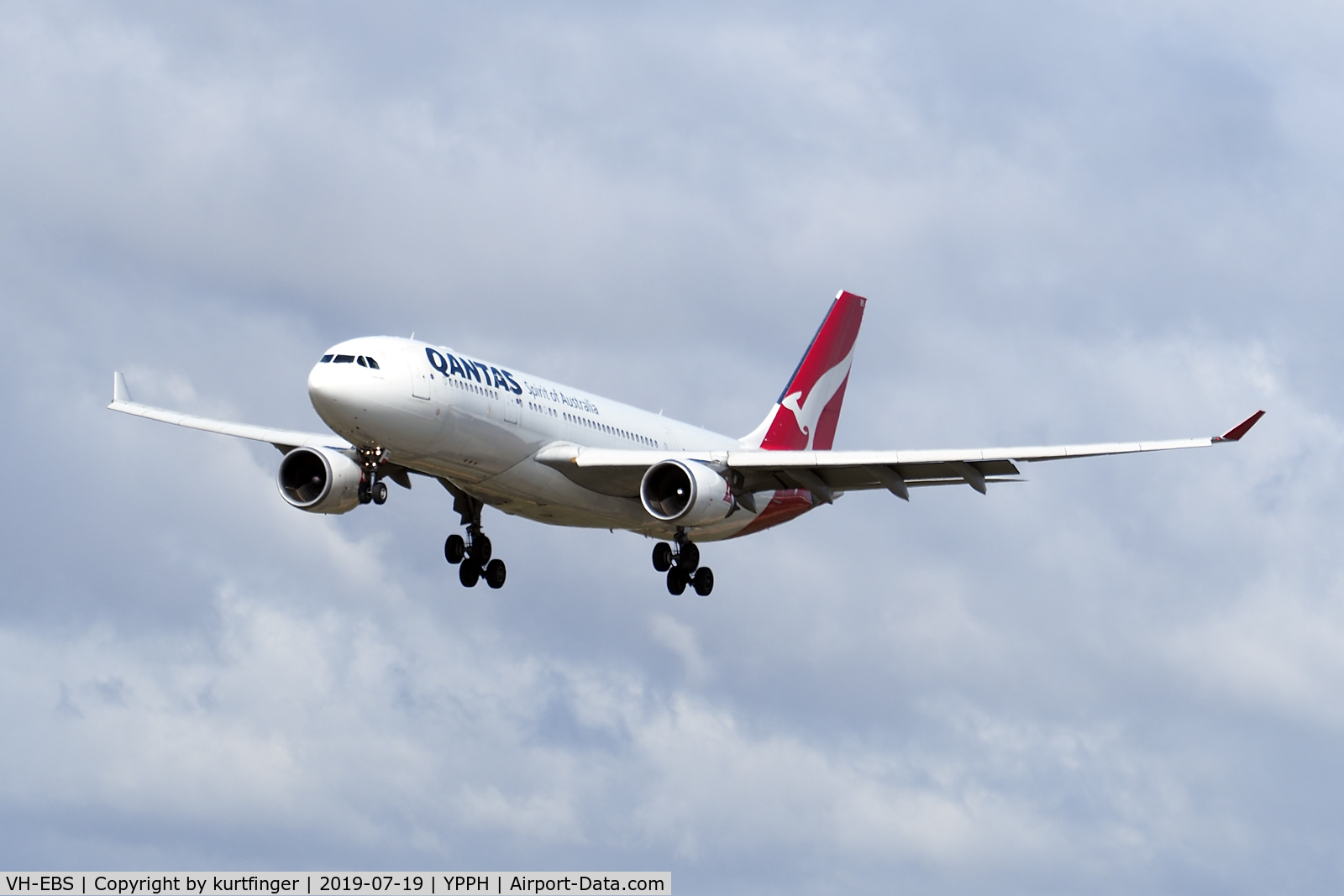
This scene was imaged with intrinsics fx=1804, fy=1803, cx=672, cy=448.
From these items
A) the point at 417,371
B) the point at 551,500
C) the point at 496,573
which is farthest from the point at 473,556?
the point at 417,371

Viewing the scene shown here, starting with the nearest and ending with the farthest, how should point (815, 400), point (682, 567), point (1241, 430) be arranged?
point (1241, 430) → point (682, 567) → point (815, 400)

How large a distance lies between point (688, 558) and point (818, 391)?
1145 centimetres

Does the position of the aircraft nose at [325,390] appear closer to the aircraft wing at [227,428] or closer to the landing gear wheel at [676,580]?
the aircraft wing at [227,428]

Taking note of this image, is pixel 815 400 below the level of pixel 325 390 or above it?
above

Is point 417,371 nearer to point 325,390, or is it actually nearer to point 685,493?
point 325,390

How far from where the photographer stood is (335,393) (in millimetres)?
38406

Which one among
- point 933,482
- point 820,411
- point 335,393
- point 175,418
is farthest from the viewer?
point 820,411

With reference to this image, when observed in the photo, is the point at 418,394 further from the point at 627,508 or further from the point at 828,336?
the point at 828,336

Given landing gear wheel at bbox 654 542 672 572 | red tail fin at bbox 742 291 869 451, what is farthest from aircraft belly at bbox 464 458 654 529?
red tail fin at bbox 742 291 869 451

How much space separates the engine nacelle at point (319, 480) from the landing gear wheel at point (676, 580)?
352 inches

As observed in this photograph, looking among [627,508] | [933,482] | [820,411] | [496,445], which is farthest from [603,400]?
[820,411]

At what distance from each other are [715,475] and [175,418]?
16467 millimetres

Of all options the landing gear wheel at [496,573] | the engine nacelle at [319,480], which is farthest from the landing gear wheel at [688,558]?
the engine nacelle at [319,480]

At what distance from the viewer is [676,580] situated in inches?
1882
